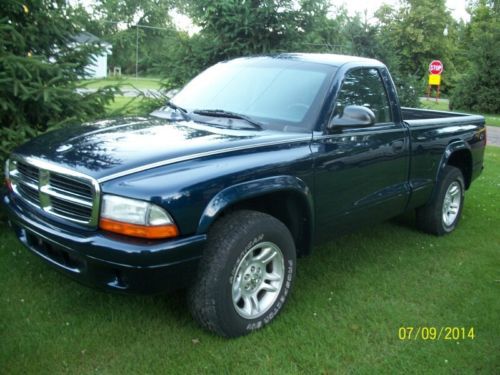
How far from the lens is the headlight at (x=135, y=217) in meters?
2.68

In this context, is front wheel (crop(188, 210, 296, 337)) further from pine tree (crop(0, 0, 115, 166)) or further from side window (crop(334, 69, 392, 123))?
pine tree (crop(0, 0, 115, 166))

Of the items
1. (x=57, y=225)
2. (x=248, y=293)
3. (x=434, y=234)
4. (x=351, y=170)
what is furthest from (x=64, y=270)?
(x=434, y=234)

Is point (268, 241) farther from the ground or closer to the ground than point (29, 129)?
closer to the ground

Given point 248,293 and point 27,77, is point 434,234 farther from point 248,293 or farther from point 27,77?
point 27,77

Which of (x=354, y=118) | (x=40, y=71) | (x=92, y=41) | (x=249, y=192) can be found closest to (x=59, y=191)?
(x=249, y=192)

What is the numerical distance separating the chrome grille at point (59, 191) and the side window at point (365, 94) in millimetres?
1925

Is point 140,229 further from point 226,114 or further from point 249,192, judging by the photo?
point 226,114

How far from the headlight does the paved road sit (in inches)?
552

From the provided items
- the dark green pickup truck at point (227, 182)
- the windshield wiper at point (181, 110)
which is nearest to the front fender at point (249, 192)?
the dark green pickup truck at point (227, 182)

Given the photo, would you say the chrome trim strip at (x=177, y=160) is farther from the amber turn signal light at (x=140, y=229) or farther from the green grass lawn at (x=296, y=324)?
the green grass lawn at (x=296, y=324)

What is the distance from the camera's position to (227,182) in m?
2.95

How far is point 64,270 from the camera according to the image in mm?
2947

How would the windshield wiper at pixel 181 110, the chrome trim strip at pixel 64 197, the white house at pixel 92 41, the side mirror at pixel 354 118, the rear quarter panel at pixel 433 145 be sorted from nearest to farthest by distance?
the chrome trim strip at pixel 64 197, the side mirror at pixel 354 118, the windshield wiper at pixel 181 110, the rear quarter panel at pixel 433 145, the white house at pixel 92 41

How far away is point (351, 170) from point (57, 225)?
2.13 metres
